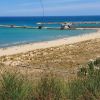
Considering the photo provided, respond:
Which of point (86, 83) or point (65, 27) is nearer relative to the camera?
point (86, 83)

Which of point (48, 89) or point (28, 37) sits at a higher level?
point (48, 89)

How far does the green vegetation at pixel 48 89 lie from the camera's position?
5.73 meters

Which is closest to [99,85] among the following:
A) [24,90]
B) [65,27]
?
[24,90]

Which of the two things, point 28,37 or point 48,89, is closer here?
point 48,89

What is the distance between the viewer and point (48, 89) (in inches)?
234

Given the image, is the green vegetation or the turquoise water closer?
the green vegetation

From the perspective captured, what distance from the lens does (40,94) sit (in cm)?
588

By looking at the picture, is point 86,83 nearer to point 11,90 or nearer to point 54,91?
point 54,91

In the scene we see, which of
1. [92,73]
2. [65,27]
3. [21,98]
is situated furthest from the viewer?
[65,27]

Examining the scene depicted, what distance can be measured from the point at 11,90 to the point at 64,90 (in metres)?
0.87

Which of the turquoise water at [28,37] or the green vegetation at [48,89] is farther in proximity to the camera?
the turquoise water at [28,37]

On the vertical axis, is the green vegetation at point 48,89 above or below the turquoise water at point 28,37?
above

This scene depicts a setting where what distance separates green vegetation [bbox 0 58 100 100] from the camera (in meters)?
A: 5.73

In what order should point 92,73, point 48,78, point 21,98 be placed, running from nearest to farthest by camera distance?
point 21,98
point 48,78
point 92,73
